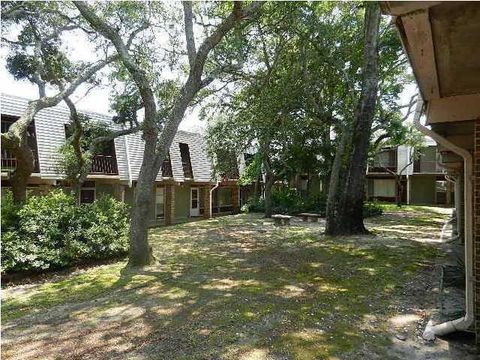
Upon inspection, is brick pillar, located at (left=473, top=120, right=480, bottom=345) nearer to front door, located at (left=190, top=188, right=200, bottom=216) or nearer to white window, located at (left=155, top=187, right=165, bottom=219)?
white window, located at (left=155, top=187, right=165, bottom=219)

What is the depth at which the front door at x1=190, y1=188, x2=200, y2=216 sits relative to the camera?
27.0 metres

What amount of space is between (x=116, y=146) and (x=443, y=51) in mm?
18683

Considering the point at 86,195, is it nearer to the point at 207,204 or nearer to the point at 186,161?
the point at 186,161

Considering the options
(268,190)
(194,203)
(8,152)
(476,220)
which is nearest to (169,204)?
(194,203)

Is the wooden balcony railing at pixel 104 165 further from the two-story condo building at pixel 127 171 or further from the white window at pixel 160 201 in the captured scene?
the white window at pixel 160 201

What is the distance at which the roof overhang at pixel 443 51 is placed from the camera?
7.62ft

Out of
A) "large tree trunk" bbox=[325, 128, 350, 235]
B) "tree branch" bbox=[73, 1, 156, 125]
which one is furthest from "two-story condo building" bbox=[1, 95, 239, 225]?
A: "large tree trunk" bbox=[325, 128, 350, 235]

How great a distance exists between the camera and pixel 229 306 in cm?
651

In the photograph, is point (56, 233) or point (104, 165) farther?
point (104, 165)

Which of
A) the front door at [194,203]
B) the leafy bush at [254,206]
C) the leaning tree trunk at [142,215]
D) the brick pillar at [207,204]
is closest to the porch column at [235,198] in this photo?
the leafy bush at [254,206]

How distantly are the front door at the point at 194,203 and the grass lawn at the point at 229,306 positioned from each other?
49.1 feet

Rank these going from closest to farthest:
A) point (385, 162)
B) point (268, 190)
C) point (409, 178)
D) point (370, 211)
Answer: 1. point (268, 190)
2. point (370, 211)
3. point (409, 178)
4. point (385, 162)

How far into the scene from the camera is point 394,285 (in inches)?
306

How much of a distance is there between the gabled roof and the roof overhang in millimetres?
15105
